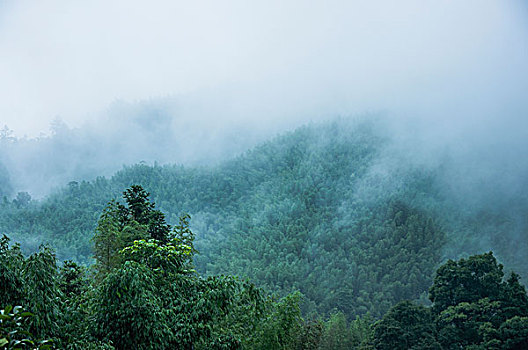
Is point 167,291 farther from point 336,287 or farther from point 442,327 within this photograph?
point 336,287

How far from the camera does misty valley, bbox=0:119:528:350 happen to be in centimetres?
700

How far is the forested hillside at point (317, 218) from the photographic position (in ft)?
204

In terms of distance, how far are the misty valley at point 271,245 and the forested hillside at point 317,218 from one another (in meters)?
0.35

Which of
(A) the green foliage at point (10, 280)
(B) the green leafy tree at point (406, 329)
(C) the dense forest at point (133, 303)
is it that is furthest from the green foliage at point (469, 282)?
(A) the green foliage at point (10, 280)

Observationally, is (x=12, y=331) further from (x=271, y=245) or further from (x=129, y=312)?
(x=271, y=245)

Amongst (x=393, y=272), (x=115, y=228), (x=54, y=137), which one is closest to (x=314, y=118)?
(x=54, y=137)

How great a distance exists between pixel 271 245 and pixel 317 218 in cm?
1540

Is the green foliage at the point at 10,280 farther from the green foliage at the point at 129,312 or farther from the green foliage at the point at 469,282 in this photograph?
the green foliage at the point at 469,282

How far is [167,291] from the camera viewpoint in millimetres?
7941

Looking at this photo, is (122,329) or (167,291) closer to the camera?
(122,329)

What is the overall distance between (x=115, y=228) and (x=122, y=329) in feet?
23.9

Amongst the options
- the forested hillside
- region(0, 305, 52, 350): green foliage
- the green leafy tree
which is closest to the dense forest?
region(0, 305, 52, 350): green foliage

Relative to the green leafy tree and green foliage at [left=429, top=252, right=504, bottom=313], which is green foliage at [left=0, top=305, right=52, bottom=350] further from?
green foliage at [left=429, top=252, right=504, bottom=313]

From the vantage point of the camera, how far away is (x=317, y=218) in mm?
87188
